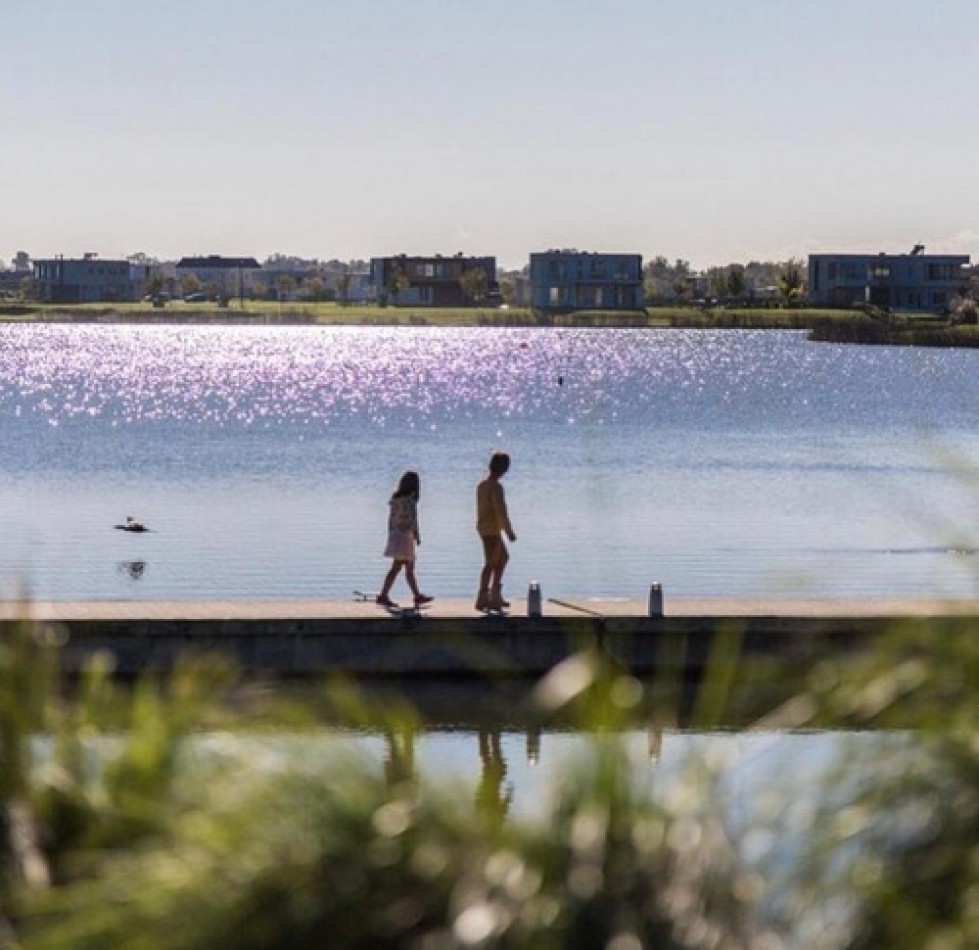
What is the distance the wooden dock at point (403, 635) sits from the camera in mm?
20578

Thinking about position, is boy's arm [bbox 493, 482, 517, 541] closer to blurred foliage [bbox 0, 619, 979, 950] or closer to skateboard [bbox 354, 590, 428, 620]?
skateboard [bbox 354, 590, 428, 620]

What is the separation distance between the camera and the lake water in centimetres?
3594

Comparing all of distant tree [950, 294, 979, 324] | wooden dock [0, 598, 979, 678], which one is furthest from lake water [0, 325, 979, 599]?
distant tree [950, 294, 979, 324]

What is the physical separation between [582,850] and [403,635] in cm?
1604

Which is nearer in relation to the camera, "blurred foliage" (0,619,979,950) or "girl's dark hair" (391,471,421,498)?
"blurred foliage" (0,619,979,950)

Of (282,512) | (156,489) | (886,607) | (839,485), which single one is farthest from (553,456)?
(886,607)

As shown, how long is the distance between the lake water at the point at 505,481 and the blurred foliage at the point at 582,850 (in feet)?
1.22

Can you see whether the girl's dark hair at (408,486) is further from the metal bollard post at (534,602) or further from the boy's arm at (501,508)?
the metal bollard post at (534,602)

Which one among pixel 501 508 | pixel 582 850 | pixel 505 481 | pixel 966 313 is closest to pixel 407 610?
pixel 501 508

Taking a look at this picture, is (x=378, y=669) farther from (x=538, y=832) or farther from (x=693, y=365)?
(x=693, y=365)

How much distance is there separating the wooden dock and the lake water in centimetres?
85

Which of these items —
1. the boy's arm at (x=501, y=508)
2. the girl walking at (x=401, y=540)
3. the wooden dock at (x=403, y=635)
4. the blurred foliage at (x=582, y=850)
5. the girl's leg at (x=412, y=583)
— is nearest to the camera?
the blurred foliage at (x=582, y=850)

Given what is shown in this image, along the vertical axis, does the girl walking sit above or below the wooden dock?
above

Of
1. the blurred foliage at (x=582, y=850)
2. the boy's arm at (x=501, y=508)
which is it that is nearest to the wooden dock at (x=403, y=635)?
the boy's arm at (x=501, y=508)
